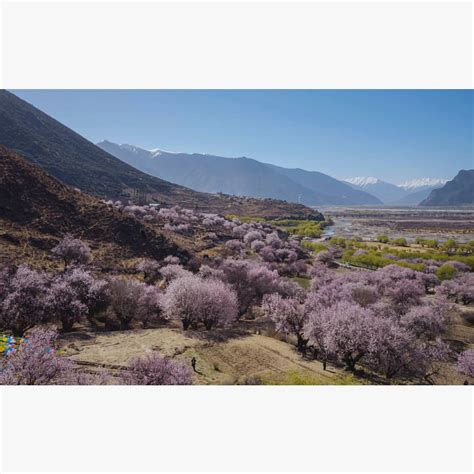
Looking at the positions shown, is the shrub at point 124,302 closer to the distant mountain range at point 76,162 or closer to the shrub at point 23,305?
the shrub at point 23,305

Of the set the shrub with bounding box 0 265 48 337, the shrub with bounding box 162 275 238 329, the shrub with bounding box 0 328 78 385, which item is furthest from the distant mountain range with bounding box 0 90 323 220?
the shrub with bounding box 0 328 78 385

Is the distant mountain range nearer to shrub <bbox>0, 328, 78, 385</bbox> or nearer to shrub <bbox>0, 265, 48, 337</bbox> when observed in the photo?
shrub <bbox>0, 265, 48, 337</bbox>

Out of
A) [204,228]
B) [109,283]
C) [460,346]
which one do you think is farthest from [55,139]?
[460,346]

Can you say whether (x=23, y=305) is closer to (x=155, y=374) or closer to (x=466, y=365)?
(x=155, y=374)

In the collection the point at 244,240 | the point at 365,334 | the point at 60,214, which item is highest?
the point at 60,214

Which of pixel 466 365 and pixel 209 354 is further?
pixel 466 365

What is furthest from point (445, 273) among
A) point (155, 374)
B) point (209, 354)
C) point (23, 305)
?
point (23, 305)

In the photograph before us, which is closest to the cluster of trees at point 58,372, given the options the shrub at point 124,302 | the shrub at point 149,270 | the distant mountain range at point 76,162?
the shrub at point 124,302

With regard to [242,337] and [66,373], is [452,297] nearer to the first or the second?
[242,337]
